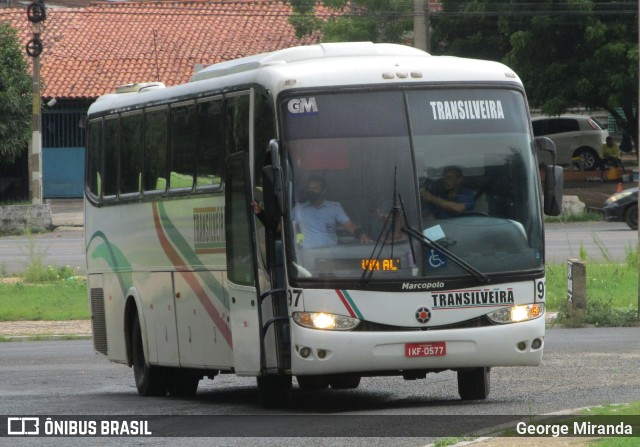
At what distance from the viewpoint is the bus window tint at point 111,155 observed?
54.0 feet

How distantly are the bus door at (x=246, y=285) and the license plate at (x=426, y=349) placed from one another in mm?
1080

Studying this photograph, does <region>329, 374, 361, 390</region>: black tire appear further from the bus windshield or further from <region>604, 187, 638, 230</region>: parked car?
<region>604, 187, 638, 230</region>: parked car

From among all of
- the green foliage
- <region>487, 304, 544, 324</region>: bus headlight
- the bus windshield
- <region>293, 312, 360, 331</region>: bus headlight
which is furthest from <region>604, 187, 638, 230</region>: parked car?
<region>293, 312, 360, 331</region>: bus headlight

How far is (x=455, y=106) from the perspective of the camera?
12.5 meters

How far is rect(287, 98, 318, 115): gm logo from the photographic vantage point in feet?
40.2

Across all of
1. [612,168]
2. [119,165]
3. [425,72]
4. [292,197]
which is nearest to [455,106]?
[425,72]

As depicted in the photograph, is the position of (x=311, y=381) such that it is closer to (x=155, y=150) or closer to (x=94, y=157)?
(x=155, y=150)

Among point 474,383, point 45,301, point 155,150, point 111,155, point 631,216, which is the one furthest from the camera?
point 631,216

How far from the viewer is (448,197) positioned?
40.0ft

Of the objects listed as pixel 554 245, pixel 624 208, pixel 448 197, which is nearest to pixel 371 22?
pixel 624 208

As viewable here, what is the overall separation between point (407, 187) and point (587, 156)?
38.0 metres

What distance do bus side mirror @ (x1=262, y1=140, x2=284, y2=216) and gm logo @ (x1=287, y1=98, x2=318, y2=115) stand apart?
1.61ft

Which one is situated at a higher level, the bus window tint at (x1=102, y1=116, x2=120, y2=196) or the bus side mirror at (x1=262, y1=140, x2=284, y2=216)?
the bus side mirror at (x1=262, y1=140, x2=284, y2=216)

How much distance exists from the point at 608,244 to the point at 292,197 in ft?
65.8
